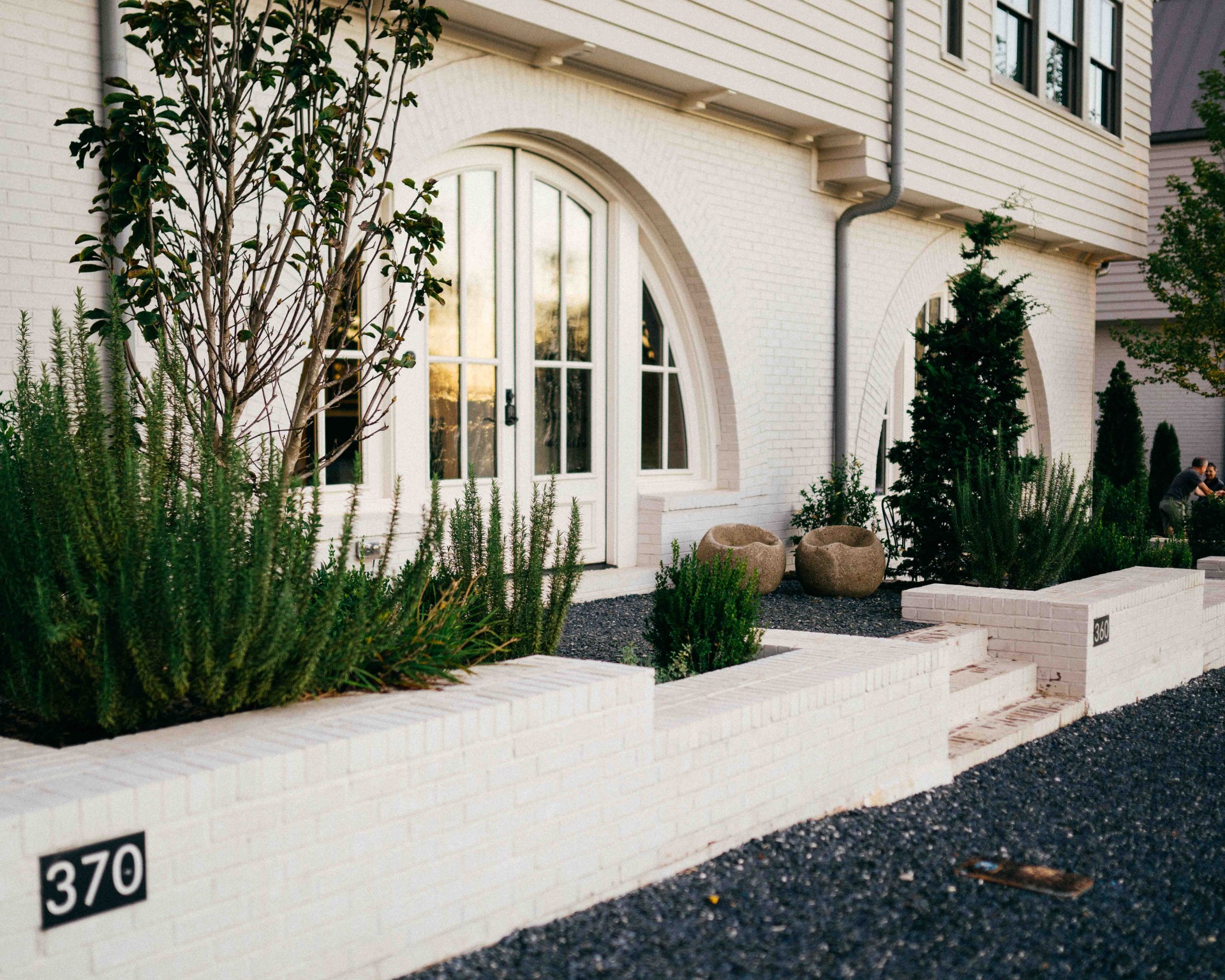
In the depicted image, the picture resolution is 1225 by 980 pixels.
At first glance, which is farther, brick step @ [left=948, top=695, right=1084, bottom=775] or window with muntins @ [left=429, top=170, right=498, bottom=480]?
window with muntins @ [left=429, top=170, right=498, bottom=480]

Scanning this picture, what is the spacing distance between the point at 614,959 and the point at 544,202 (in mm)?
6302

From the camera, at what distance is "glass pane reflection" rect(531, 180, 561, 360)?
8.58 metres

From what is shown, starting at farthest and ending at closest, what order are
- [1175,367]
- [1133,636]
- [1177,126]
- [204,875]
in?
[1177,126] < [1175,367] < [1133,636] < [204,875]

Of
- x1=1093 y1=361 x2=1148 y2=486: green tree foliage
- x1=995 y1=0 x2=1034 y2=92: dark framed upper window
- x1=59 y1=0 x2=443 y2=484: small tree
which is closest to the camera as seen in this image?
x1=59 y1=0 x2=443 y2=484: small tree

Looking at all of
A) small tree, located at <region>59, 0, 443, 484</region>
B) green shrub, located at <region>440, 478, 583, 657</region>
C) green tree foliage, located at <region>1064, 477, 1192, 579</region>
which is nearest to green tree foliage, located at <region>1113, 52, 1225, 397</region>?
green tree foliage, located at <region>1064, 477, 1192, 579</region>

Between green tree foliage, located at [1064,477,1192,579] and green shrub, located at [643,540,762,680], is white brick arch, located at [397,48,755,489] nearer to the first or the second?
green tree foliage, located at [1064,477,1192,579]

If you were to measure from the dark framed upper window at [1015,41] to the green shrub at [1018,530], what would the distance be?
19.0 ft

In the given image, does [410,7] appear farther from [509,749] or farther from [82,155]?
[509,749]

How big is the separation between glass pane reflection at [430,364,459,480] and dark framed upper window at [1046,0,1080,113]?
8.33 meters

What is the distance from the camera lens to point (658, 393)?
31.6ft

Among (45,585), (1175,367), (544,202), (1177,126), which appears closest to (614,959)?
(45,585)

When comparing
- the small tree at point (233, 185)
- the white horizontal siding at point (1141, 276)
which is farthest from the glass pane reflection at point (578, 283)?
the white horizontal siding at point (1141, 276)

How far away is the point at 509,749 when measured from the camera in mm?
3373

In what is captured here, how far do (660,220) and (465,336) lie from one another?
191 cm
